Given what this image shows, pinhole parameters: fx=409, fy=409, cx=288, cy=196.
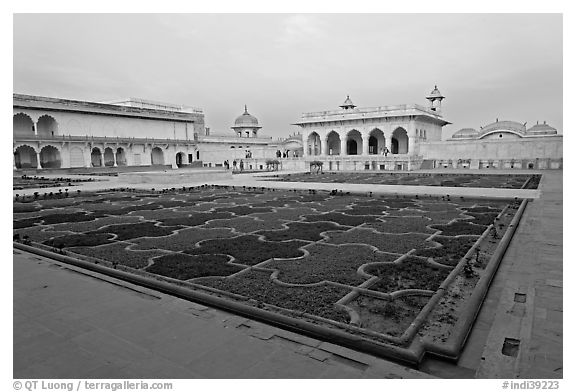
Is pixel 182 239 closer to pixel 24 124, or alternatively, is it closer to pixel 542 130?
pixel 24 124

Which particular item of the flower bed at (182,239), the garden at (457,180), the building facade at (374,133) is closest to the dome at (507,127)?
the building facade at (374,133)

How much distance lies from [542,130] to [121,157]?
1760 inches

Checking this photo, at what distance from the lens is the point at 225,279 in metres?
4.25

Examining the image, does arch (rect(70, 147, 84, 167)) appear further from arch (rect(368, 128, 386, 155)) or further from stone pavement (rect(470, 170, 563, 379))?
stone pavement (rect(470, 170, 563, 379))

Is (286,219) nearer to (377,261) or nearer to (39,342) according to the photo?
(377,261)

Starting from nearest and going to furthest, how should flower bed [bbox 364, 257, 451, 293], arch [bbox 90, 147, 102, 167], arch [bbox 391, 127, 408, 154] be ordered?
flower bed [bbox 364, 257, 451, 293], arch [bbox 90, 147, 102, 167], arch [bbox 391, 127, 408, 154]

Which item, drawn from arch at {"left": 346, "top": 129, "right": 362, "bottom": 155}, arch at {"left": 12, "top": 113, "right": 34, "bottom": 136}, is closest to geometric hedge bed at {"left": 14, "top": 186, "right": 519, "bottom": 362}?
arch at {"left": 12, "top": 113, "right": 34, "bottom": 136}

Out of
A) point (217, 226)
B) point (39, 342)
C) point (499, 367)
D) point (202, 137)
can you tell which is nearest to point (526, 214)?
point (217, 226)

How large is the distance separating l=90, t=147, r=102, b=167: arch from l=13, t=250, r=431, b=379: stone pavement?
39.6 metres

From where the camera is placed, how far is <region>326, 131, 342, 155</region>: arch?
45.7 m

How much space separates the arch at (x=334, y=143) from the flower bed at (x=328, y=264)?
132 ft

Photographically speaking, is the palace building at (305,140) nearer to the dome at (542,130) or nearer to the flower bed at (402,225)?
the dome at (542,130)

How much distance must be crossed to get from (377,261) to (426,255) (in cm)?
70

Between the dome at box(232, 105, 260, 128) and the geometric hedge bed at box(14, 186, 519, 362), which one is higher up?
the dome at box(232, 105, 260, 128)
